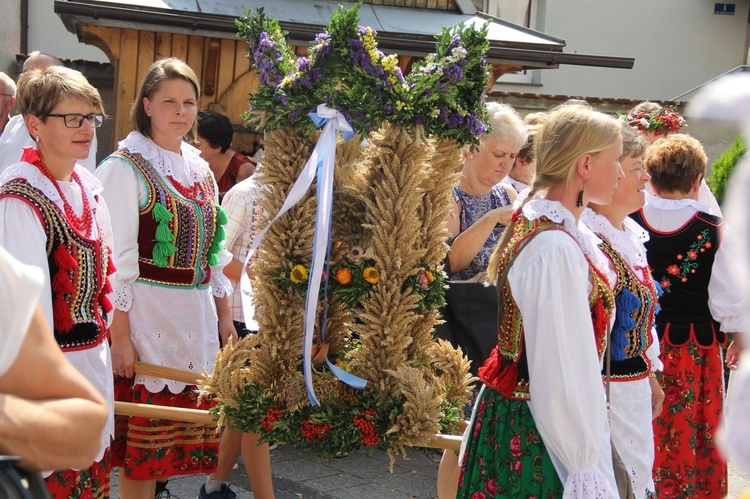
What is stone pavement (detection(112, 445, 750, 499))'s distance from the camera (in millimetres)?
4992

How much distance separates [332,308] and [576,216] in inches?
38.3

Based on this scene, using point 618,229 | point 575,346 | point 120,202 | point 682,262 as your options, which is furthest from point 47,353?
point 682,262

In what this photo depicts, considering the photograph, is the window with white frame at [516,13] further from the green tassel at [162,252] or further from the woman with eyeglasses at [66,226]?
the woman with eyeglasses at [66,226]

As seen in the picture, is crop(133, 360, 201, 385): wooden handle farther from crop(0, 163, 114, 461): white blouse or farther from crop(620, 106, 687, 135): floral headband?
crop(620, 106, 687, 135): floral headband

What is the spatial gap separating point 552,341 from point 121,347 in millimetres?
2032

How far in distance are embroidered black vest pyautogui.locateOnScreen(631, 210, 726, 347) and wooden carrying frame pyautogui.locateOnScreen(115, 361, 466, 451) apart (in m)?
1.66

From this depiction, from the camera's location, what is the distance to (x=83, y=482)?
331 centimetres

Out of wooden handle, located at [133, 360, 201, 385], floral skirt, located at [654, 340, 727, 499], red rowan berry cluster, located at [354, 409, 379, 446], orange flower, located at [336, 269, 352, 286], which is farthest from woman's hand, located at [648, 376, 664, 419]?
wooden handle, located at [133, 360, 201, 385]

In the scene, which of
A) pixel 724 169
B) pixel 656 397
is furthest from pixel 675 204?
pixel 724 169

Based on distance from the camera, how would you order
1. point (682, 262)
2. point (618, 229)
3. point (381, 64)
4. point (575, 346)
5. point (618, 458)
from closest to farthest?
point (575, 346)
point (618, 458)
point (381, 64)
point (618, 229)
point (682, 262)

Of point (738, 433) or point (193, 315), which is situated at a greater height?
point (738, 433)

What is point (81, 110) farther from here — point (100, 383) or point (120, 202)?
point (100, 383)

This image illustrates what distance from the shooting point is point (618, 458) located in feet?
9.82

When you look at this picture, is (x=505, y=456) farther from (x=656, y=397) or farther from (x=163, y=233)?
(x=163, y=233)
